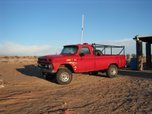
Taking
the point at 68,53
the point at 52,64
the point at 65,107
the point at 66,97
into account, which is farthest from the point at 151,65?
the point at 65,107

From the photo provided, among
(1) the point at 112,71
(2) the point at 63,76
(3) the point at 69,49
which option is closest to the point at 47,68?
(2) the point at 63,76

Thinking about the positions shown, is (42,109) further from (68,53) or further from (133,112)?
(68,53)

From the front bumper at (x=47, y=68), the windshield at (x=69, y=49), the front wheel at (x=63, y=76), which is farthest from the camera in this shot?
the windshield at (x=69, y=49)

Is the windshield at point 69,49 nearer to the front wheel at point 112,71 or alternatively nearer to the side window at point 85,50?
the side window at point 85,50

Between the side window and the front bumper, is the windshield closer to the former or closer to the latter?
the side window

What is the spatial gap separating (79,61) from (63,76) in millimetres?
1379

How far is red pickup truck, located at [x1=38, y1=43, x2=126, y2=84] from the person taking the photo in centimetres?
1279

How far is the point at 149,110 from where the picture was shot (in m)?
7.04

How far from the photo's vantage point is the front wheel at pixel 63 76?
12.8 metres

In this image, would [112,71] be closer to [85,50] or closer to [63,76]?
[85,50]

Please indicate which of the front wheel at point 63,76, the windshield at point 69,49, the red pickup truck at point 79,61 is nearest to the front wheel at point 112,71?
the red pickup truck at point 79,61

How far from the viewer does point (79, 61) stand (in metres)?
13.6

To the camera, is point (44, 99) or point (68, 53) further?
point (68, 53)

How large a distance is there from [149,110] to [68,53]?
7630 mm
